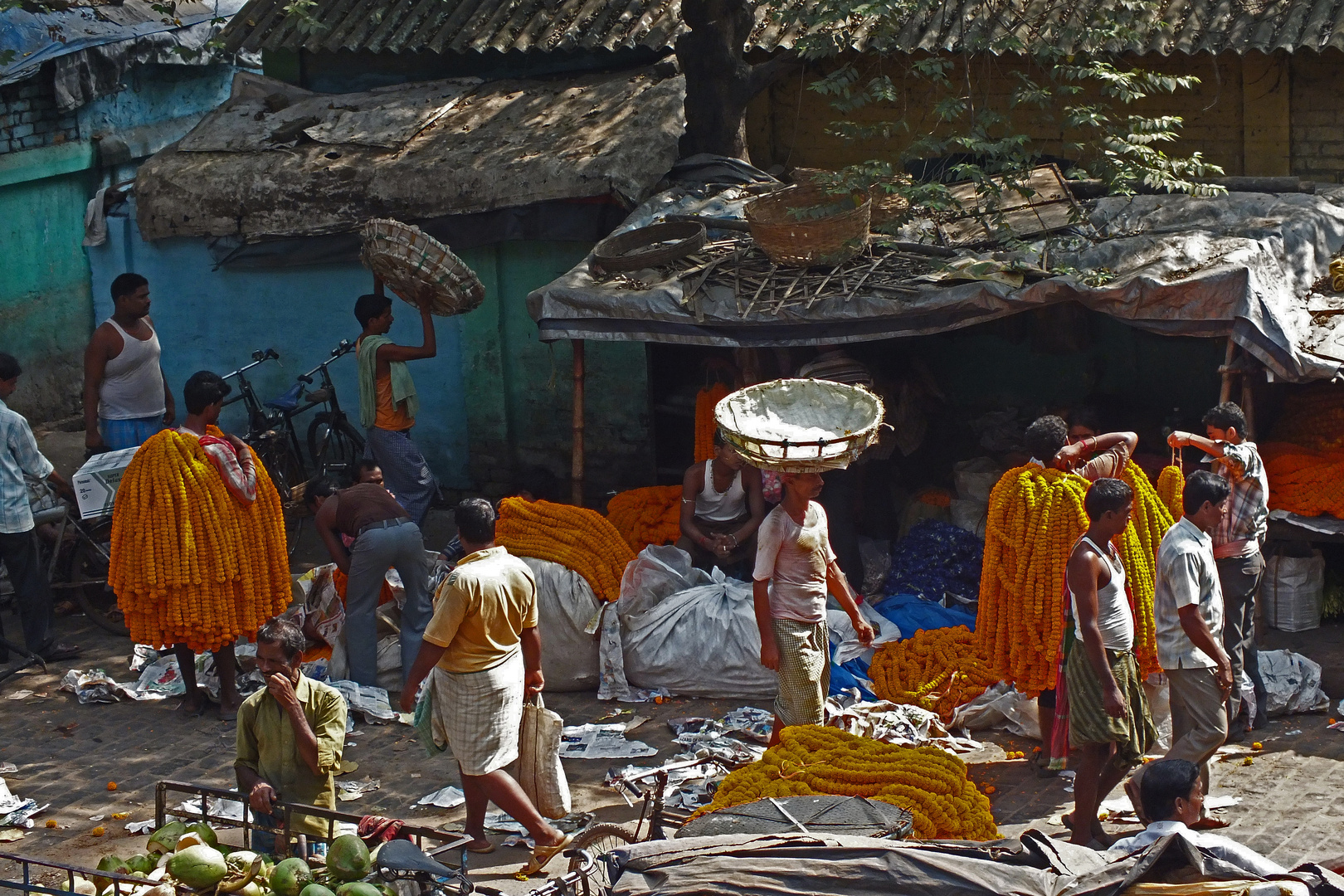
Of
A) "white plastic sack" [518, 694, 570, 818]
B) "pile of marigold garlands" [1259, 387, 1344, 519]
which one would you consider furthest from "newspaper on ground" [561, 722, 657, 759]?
"pile of marigold garlands" [1259, 387, 1344, 519]

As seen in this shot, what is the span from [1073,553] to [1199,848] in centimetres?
203

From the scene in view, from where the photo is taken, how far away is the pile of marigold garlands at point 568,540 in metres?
8.66

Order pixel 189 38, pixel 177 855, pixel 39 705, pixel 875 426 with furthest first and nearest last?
pixel 189 38, pixel 39 705, pixel 875 426, pixel 177 855

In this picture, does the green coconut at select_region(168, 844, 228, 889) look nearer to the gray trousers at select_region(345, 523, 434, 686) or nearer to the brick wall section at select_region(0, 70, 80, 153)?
the gray trousers at select_region(345, 523, 434, 686)

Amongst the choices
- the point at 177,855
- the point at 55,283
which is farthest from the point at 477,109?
→ the point at 177,855

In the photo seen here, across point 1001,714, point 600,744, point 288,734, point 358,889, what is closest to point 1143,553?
point 1001,714

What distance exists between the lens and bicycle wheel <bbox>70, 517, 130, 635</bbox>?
31.2 ft

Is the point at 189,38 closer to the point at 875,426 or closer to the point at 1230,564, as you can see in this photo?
the point at 875,426

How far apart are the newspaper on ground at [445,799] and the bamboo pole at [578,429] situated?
2.70 m

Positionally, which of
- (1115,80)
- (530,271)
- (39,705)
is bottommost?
(39,705)

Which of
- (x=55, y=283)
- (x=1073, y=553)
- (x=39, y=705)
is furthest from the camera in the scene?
(x=55, y=283)

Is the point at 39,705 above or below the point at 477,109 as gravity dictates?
below

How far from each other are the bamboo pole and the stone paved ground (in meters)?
1.52

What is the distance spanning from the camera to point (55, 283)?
14070 millimetres
